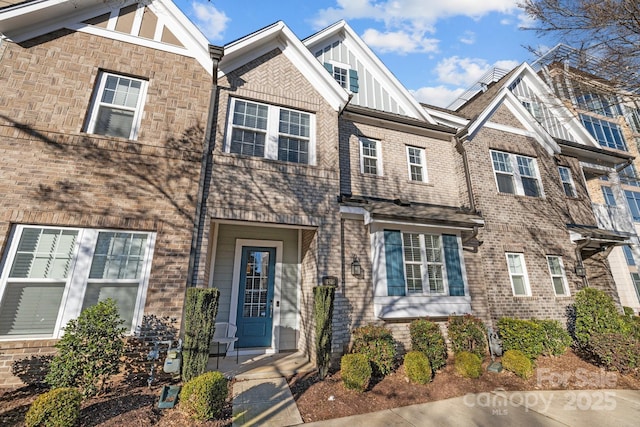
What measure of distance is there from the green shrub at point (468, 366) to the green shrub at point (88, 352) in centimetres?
674

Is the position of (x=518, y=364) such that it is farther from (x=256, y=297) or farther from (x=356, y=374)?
(x=256, y=297)

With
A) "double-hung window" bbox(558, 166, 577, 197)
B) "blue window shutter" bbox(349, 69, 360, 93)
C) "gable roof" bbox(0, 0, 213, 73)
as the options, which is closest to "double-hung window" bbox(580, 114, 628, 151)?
"double-hung window" bbox(558, 166, 577, 197)

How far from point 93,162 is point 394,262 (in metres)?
7.46

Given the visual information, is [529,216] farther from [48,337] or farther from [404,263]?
[48,337]

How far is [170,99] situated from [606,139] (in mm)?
26517

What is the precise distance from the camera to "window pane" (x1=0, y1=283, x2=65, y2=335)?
15.9 ft

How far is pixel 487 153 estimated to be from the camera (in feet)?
32.0

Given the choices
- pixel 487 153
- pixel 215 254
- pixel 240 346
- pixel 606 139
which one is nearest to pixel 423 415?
pixel 240 346

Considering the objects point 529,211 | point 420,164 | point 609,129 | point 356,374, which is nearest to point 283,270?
point 356,374

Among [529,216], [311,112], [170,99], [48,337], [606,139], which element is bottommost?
[48,337]

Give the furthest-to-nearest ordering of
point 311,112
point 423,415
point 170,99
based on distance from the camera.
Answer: point 311,112 → point 170,99 → point 423,415

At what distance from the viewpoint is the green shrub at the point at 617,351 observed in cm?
617

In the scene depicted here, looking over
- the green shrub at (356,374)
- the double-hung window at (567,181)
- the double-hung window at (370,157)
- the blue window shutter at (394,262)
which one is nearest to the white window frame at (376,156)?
the double-hung window at (370,157)

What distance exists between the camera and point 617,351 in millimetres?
6336
